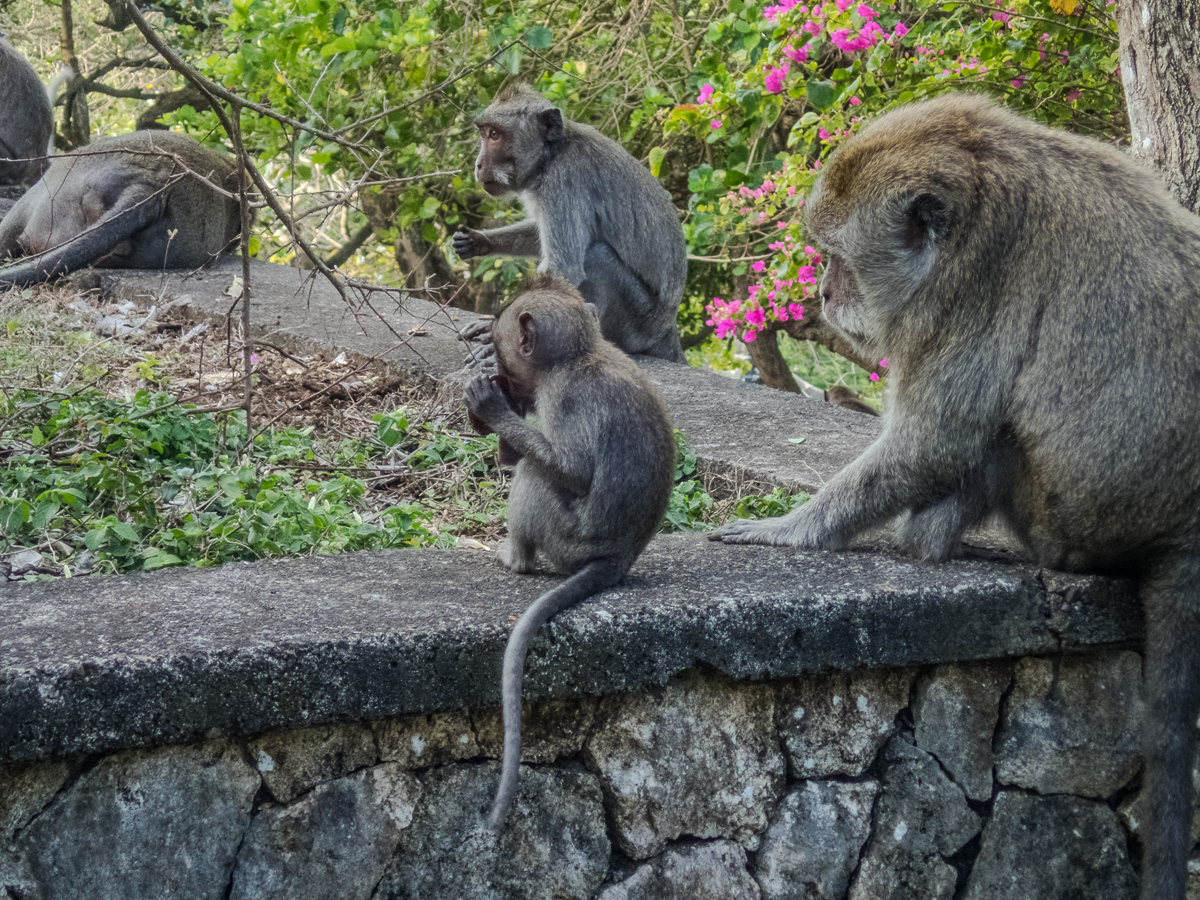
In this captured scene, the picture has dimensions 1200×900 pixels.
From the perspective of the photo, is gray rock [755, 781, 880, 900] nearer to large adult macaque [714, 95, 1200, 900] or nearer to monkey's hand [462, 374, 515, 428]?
large adult macaque [714, 95, 1200, 900]

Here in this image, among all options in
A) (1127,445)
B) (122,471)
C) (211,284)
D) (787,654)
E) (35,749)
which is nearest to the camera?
(35,749)

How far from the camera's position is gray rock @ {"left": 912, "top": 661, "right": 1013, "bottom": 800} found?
7.97ft

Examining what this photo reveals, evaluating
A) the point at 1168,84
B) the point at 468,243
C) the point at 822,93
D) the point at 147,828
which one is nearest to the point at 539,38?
the point at 468,243

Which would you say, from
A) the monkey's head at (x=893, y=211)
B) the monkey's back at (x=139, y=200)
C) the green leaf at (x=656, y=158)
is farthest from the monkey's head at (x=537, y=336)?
the green leaf at (x=656, y=158)

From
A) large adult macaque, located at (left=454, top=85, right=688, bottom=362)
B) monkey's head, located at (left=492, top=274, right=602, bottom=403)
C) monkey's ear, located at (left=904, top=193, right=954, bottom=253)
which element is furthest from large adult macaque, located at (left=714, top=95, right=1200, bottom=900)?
large adult macaque, located at (left=454, top=85, right=688, bottom=362)

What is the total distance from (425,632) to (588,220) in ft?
14.0

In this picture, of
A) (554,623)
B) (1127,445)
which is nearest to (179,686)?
(554,623)

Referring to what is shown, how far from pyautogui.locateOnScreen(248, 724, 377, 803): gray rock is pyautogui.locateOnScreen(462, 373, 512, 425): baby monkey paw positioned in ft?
2.58

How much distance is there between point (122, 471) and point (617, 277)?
334 cm

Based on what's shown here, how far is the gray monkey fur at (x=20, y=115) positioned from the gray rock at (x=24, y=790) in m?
7.06

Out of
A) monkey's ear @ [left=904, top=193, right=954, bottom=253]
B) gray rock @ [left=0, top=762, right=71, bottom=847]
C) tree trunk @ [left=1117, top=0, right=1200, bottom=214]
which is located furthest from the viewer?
tree trunk @ [left=1117, top=0, right=1200, bottom=214]

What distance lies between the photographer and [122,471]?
3422mm

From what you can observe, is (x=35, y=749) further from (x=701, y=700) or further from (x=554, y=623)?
(x=701, y=700)

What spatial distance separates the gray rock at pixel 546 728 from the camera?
2.12m
